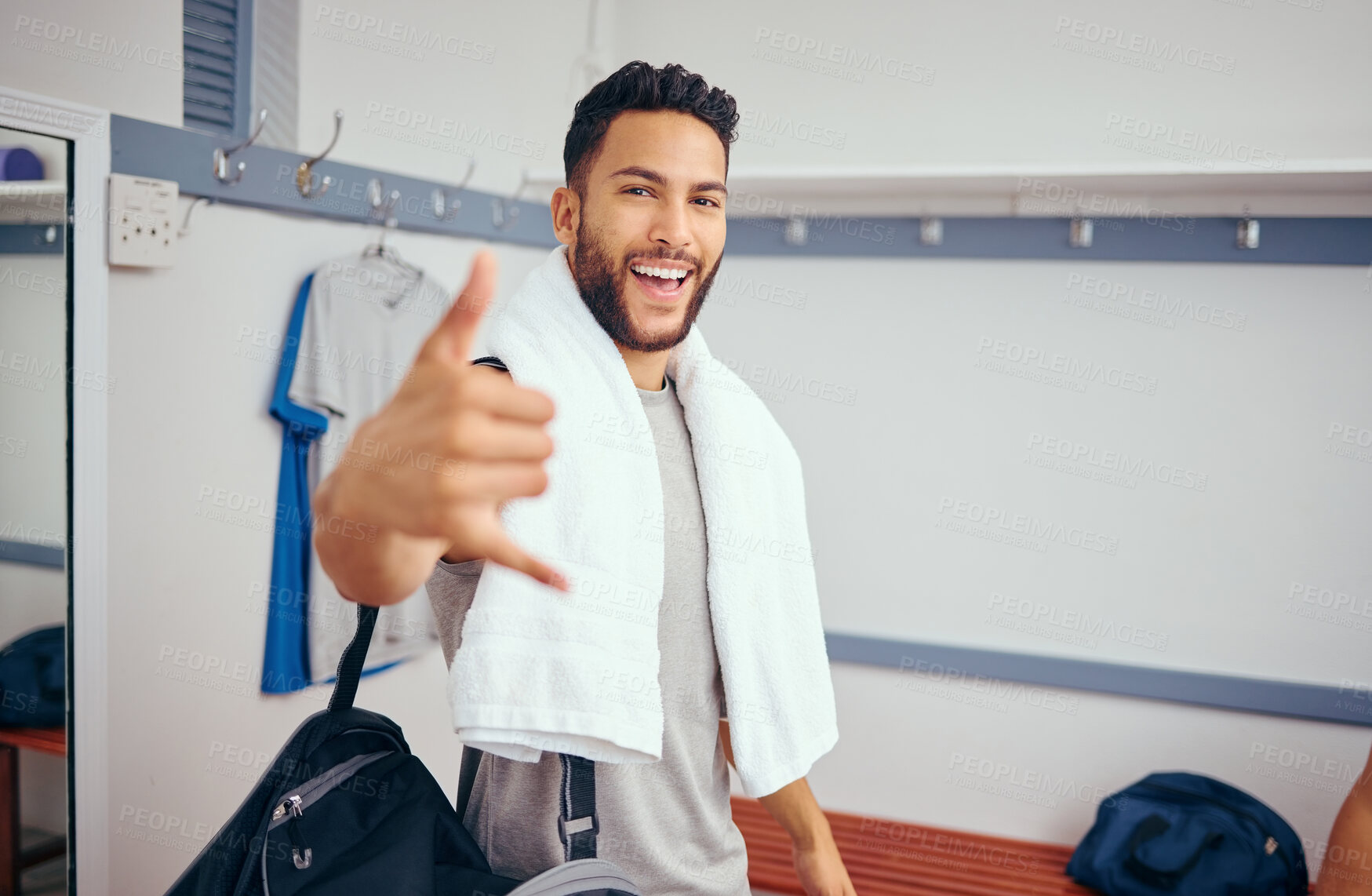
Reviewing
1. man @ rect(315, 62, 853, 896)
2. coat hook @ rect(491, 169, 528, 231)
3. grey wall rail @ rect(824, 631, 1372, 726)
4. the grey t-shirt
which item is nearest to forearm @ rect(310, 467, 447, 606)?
man @ rect(315, 62, 853, 896)

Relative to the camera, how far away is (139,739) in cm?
161

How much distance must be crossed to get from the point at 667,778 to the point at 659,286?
0.55 metres

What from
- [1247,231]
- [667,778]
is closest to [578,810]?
[667,778]

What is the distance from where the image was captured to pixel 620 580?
92 centimetres

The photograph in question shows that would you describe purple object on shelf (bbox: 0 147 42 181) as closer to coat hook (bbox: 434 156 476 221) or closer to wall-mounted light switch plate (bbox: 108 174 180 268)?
wall-mounted light switch plate (bbox: 108 174 180 268)

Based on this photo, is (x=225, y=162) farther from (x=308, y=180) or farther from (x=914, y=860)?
(x=914, y=860)

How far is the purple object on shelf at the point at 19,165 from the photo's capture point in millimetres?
1392

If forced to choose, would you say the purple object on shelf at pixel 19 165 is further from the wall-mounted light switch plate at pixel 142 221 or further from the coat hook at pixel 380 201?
the coat hook at pixel 380 201

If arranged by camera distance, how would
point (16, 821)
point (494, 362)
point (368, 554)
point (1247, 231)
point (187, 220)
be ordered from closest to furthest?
point (368, 554) < point (494, 362) < point (16, 821) < point (187, 220) < point (1247, 231)

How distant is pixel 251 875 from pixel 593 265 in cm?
70

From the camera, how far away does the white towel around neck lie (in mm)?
→ 843

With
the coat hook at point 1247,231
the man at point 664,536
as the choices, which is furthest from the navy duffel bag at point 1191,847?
the coat hook at point 1247,231

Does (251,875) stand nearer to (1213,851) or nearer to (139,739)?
(139,739)

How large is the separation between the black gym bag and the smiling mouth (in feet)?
1.52
